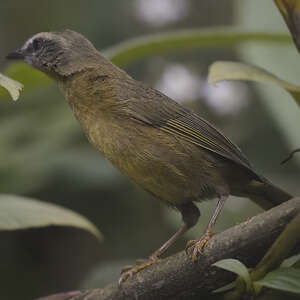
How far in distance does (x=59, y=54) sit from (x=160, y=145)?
3.19 ft

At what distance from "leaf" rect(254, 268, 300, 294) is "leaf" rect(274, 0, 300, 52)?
0.91m

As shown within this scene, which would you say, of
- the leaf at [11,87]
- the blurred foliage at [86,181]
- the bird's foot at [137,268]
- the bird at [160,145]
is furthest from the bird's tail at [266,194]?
the leaf at [11,87]

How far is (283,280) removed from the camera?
172 cm

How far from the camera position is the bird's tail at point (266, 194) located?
9.70ft

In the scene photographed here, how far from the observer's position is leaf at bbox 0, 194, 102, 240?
2479 mm

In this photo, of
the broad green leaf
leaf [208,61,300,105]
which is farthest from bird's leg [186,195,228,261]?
leaf [208,61,300,105]

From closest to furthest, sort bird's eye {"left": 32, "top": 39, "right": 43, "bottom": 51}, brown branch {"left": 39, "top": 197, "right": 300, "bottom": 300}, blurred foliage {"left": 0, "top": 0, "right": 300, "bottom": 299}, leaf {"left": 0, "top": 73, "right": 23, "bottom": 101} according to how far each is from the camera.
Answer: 1. leaf {"left": 0, "top": 73, "right": 23, "bottom": 101}
2. brown branch {"left": 39, "top": 197, "right": 300, "bottom": 300}
3. bird's eye {"left": 32, "top": 39, "right": 43, "bottom": 51}
4. blurred foliage {"left": 0, "top": 0, "right": 300, "bottom": 299}

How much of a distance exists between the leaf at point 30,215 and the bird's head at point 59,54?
3.53 feet

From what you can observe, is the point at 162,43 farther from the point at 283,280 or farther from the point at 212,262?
the point at 283,280

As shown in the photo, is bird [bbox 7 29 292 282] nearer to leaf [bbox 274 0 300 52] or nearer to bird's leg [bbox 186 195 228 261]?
bird's leg [bbox 186 195 228 261]

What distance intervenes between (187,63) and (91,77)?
246cm

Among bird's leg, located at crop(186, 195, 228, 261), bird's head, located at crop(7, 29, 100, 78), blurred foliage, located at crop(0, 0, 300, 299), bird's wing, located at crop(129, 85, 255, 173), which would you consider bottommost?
blurred foliage, located at crop(0, 0, 300, 299)

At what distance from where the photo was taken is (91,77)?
10.9 ft

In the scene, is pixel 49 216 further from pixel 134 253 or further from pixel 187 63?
pixel 187 63
